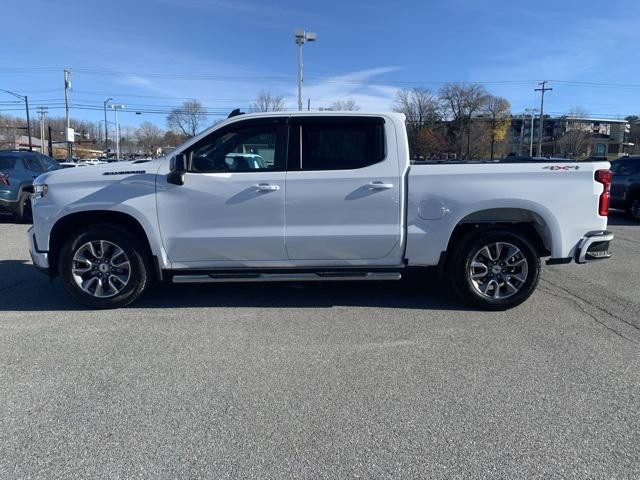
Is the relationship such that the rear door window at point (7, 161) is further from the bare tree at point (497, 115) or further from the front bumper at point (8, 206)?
the bare tree at point (497, 115)

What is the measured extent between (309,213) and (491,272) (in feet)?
6.79

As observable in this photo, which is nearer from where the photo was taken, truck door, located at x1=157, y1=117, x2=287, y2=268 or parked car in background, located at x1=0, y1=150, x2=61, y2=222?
truck door, located at x1=157, y1=117, x2=287, y2=268

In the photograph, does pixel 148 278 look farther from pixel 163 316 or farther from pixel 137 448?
pixel 137 448

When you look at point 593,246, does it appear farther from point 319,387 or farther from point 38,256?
point 38,256

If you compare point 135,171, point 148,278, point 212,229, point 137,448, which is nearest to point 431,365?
point 137,448

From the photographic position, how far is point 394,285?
6.43m

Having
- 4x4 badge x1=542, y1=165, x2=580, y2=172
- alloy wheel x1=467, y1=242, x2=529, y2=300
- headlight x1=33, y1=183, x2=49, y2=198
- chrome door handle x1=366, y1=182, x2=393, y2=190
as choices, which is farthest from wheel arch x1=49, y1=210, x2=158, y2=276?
4x4 badge x1=542, y1=165, x2=580, y2=172

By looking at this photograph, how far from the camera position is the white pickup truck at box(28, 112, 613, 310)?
5.12 metres

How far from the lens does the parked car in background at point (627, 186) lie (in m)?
13.2

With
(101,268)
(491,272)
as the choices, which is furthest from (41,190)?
(491,272)

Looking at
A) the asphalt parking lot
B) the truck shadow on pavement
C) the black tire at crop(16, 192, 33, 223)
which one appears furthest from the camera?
the black tire at crop(16, 192, 33, 223)

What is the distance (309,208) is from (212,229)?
3.42 ft

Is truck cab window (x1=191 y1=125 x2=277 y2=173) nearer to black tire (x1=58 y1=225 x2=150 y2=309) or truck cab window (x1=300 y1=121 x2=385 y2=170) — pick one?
truck cab window (x1=300 y1=121 x2=385 y2=170)

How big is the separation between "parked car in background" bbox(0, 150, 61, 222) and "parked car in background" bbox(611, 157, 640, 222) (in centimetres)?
1553
